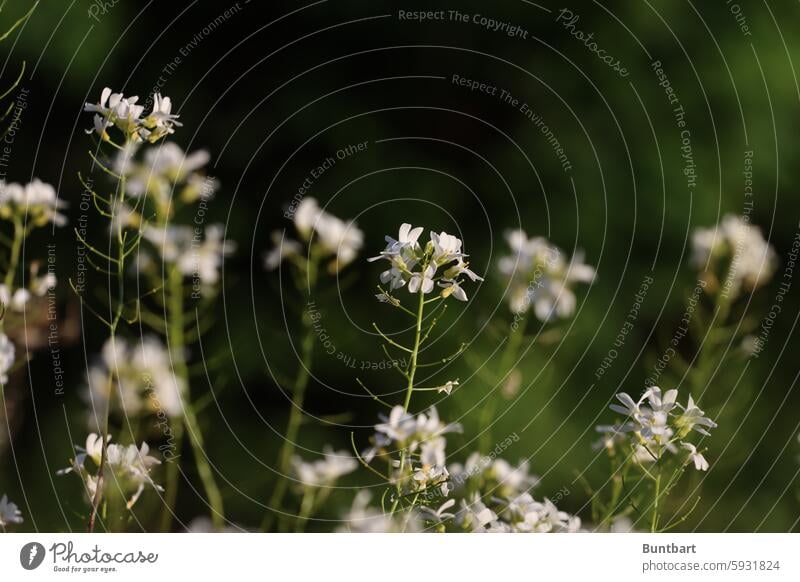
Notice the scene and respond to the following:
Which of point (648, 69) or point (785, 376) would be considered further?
point (785, 376)

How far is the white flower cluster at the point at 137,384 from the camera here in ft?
5.16

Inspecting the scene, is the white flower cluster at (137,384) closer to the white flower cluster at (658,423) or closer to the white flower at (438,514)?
the white flower at (438,514)

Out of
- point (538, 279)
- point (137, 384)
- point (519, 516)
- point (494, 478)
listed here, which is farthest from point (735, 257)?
point (137, 384)

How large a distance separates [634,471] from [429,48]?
4.11ft

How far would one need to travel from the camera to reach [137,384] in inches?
62.8

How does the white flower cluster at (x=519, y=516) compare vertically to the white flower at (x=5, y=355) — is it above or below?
below

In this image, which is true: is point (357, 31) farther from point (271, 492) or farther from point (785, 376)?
point (785, 376)

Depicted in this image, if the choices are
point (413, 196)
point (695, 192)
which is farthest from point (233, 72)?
point (695, 192)

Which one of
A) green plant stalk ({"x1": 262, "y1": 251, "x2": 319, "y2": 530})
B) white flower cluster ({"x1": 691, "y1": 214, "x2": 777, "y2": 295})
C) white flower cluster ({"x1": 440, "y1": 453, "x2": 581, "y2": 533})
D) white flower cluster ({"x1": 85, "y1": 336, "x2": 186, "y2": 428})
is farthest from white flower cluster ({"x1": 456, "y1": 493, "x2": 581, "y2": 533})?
white flower cluster ({"x1": 691, "y1": 214, "x2": 777, "y2": 295})

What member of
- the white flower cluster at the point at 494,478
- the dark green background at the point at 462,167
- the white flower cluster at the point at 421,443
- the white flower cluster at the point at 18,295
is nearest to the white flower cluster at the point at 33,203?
the white flower cluster at the point at 18,295

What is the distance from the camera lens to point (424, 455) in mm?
1250

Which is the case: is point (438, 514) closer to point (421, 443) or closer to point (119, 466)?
point (421, 443)
